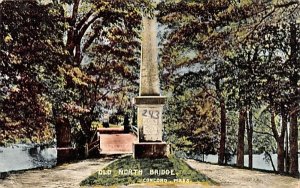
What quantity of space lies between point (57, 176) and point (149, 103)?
0.62m

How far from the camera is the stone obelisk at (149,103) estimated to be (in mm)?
2381

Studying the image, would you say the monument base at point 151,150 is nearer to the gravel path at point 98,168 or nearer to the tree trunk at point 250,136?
the gravel path at point 98,168

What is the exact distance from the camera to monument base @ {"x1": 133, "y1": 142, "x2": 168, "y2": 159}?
2389mm

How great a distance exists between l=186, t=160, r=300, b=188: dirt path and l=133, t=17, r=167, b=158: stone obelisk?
206mm

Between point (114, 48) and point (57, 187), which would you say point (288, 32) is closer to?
point (114, 48)

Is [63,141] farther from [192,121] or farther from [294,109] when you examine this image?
[294,109]

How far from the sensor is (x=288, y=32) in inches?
94.8

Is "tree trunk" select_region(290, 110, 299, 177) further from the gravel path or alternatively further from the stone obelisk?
the stone obelisk

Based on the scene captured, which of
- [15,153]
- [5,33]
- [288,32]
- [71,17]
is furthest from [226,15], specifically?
[15,153]

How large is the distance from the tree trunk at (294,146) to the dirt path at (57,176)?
92 cm

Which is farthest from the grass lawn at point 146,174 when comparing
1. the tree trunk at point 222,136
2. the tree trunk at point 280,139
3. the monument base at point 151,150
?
the tree trunk at point 280,139

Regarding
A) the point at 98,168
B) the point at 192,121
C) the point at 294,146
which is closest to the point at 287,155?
the point at 294,146

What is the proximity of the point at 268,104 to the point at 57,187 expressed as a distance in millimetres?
1185

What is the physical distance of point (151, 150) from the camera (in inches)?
94.3
